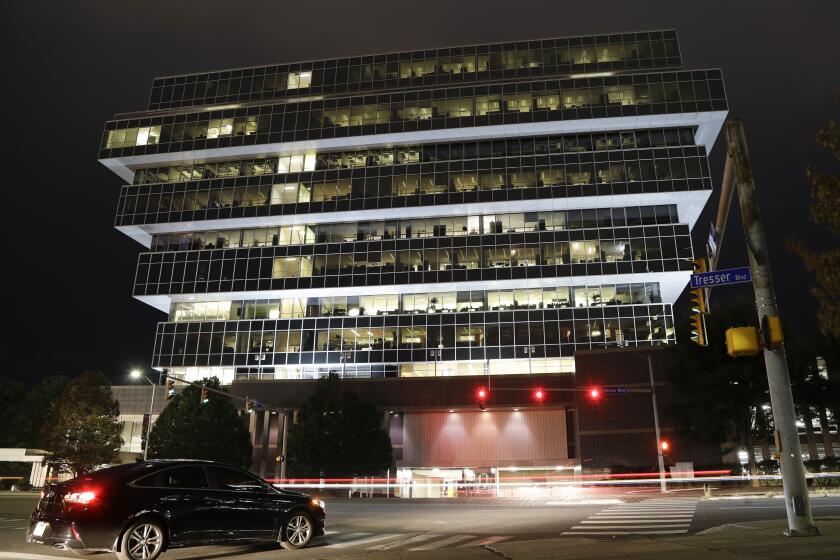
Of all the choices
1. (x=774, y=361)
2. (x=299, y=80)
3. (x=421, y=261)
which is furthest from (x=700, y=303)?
(x=299, y=80)

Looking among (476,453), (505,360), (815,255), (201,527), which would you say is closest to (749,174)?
(815,255)

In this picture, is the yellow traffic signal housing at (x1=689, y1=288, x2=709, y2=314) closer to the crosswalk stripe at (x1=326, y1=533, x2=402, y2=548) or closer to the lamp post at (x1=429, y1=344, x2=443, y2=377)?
the crosswalk stripe at (x1=326, y1=533, x2=402, y2=548)

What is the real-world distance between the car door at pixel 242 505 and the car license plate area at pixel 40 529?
252 centimetres

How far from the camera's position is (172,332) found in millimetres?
72062

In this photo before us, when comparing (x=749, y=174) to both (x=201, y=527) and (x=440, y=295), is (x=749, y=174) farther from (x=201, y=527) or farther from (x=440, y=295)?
(x=440, y=295)

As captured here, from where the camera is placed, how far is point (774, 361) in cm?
1039

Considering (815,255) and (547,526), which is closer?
(815,255)

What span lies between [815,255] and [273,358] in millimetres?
64614

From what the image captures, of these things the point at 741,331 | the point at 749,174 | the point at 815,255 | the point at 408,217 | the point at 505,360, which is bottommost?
the point at 741,331

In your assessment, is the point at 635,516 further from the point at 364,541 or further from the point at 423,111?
the point at 423,111

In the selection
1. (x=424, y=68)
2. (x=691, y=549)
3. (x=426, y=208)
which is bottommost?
(x=691, y=549)

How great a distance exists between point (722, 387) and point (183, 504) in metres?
39.6

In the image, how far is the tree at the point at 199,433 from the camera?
48.8 metres

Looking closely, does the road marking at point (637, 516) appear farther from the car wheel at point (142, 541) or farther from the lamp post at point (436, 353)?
the lamp post at point (436, 353)
